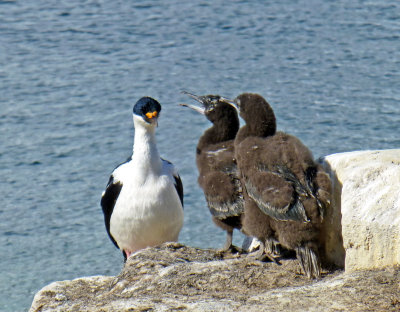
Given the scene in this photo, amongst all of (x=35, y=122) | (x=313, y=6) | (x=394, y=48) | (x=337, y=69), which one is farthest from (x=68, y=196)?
(x=313, y=6)

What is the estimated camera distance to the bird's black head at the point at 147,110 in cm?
580

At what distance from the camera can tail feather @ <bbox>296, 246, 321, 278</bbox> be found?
177 inches

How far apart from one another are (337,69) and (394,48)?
94 centimetres

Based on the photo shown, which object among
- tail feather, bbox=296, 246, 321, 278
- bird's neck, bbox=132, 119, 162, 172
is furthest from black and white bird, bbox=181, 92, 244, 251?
tail feather, bbox=296, 246, 321, 278

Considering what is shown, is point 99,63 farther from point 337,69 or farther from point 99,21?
point 337,69

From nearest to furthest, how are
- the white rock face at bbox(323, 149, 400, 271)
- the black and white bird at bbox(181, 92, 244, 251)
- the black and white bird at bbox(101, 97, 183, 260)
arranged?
the white rock face at bbox(323, 149, 400, 271) < the black and white bird at bbox(181, 92, 244, 251) < the black and white bird at bbox(101, 97, 183, 260)

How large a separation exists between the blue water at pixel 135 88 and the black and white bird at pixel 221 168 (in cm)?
224

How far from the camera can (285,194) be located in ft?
14.6

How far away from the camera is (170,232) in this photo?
5.92 metres

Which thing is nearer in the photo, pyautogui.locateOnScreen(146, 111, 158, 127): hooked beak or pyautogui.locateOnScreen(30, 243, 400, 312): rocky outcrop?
pyautogui.locateOnScreen(30, 243, 400, 312): rocky outcrop

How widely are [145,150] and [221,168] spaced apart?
0.71 metres

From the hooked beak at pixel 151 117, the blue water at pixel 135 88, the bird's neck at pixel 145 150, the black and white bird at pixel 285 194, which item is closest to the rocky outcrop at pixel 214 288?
the black and white bird at pixel 285 194

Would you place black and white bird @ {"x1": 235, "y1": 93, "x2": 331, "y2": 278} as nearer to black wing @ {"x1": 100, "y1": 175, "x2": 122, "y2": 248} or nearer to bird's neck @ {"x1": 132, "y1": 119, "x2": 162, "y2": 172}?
bird's neck @ {"x1": 132, "y1": 119, "x2": 162, "y2": 172}

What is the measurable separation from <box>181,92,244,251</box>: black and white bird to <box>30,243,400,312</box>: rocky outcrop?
25 centimetres
